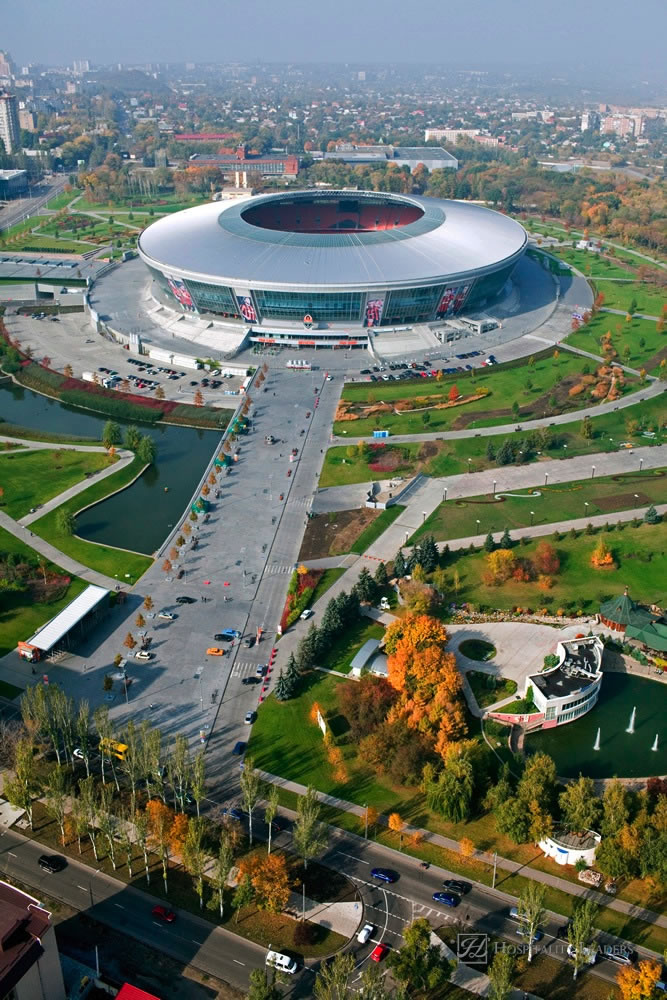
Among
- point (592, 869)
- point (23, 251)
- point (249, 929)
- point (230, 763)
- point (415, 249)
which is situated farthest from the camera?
point (23, 251)

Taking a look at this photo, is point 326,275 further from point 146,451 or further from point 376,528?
point 376,528

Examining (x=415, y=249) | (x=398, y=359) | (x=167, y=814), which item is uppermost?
(x=415, y=249)

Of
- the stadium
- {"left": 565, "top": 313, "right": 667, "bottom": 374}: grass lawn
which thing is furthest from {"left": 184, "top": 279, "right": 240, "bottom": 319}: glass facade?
{"left": 565, "top": 313, "right": 667, "bottom": 374}: grass lawn

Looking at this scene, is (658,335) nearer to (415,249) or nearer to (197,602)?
(415,249)

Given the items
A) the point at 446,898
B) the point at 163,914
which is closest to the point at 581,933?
the point at 446,898

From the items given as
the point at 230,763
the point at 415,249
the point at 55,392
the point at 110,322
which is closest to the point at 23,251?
the point at 110,322

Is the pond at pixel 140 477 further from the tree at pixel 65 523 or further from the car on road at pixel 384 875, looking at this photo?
the car on road at pixel 384 875
